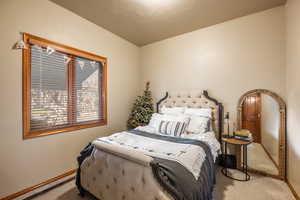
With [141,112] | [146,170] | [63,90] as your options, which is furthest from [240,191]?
[63,90]

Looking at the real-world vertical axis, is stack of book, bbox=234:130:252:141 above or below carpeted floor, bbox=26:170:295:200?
above

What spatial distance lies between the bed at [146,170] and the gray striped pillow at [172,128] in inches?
12.8

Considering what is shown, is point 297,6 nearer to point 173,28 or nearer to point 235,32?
point 235,32

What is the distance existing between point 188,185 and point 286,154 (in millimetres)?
2076

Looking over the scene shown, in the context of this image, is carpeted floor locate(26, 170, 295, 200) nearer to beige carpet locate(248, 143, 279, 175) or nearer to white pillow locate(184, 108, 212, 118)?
beige carpet locate(248, 143, 279, 175)

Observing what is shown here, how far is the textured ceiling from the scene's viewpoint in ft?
7.19

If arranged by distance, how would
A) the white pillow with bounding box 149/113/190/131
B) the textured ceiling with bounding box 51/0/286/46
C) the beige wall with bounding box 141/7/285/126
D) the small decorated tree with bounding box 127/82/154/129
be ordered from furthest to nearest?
1. the small decorated tree with bounding box 127/82/154/129
2. the white pillow with bounding box 149/113/190/131
3. the beige wall with bounding box 141/7/285/126
4. the textured ceiling with bounding box 51/0/286/46

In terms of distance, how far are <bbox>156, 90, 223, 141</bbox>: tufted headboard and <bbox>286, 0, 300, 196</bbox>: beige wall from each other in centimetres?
96

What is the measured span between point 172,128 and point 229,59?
1.76m

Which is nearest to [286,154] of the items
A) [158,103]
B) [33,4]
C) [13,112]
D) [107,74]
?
[158,103]

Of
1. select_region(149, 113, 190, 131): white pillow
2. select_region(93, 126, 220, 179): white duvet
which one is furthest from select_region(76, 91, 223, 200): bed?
select_region(149, 113, 190, 131): white pillow

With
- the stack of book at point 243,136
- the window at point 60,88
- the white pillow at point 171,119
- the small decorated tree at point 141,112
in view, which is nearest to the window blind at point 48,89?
the window at point 60,88

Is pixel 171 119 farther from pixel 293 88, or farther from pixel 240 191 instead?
pixel 293 88

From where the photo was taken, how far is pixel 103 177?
1567 millimetres
